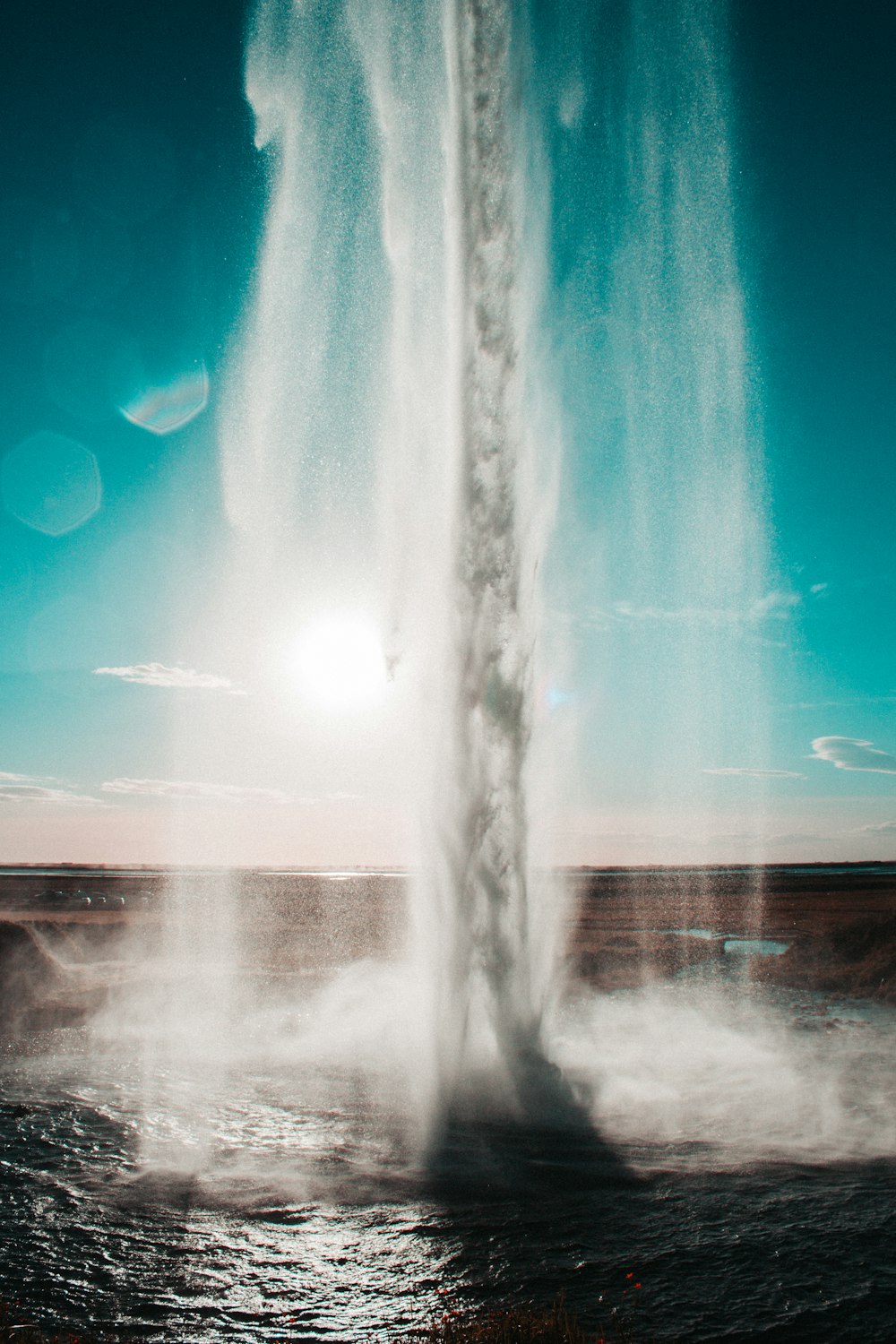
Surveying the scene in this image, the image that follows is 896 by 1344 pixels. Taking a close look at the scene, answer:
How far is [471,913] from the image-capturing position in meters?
17.2

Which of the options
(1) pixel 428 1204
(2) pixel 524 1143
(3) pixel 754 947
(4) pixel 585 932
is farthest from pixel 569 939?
(1) pixel 428 1204

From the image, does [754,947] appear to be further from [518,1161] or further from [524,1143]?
[518,1161]

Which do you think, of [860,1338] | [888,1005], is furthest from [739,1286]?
[888,1005]

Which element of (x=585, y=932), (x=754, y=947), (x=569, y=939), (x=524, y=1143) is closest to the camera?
(x=524, y=1143)

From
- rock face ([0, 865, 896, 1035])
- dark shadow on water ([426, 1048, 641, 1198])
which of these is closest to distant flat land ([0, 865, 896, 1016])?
rock face ([0, 865, 896, 1035])

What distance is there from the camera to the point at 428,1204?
11.3 m

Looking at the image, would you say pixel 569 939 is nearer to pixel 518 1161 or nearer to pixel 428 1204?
pixel 518 1161

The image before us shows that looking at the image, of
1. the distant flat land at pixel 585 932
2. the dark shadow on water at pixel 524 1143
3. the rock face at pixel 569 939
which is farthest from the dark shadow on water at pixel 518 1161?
the rock face at pixel 569 939

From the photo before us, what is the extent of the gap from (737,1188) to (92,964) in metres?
29.4

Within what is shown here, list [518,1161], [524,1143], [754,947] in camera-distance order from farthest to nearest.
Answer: [754,947]
[524,1143]
[518,1161]

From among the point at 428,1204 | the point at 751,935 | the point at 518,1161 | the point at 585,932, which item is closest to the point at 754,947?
the point at 751,935

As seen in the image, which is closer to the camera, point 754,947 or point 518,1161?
point 518,1161

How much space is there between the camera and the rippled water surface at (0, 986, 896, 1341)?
9000 mm

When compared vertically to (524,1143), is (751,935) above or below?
below
